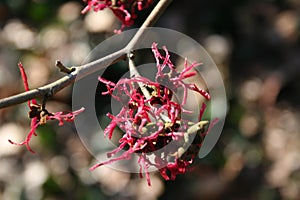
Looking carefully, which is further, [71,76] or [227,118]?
[227,118]

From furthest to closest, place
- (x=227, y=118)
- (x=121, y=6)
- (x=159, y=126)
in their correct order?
(x=227, y=118)
(x=121, y=6)
(x=159, y=126)

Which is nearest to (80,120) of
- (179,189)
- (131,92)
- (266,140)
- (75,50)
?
(75,50)

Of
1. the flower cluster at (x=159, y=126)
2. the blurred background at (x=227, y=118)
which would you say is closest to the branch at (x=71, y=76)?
the flower cluster at (x=159, y=126)

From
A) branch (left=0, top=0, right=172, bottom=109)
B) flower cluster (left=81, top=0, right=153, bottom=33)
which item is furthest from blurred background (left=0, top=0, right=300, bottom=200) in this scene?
branch (left=0, top=0, right=172, bottom=109)

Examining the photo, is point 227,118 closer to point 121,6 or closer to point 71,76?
point 121,6

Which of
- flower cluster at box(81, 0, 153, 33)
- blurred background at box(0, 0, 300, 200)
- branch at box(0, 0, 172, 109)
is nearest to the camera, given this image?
branch at box(0, 0, 172, 109)

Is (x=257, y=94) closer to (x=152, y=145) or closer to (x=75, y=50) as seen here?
(x=75, y=50)

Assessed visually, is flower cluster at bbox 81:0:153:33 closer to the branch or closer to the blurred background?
the branch

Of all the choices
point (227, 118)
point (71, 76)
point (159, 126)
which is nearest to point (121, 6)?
point (71, 76)

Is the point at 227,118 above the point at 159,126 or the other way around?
the other way around
